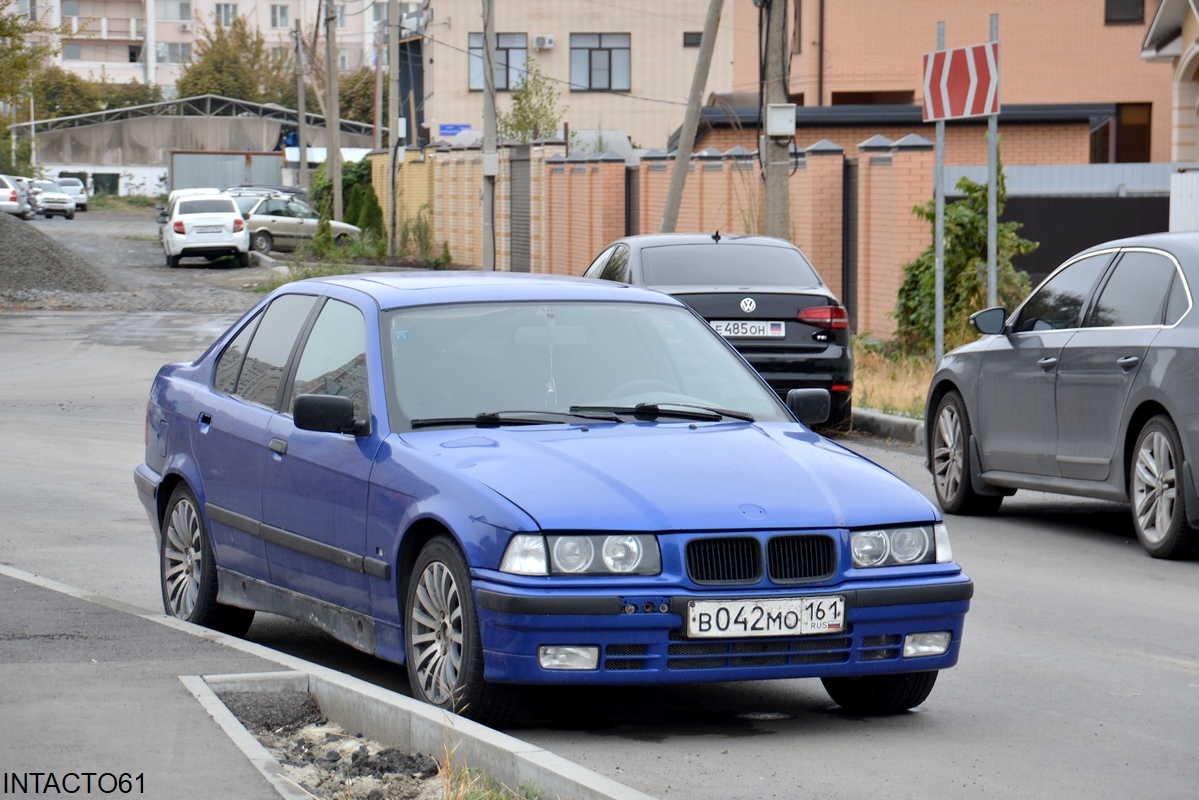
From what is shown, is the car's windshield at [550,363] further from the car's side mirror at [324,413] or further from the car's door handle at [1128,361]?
the car's door handle at [1128,361]

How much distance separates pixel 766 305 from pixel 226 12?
114m

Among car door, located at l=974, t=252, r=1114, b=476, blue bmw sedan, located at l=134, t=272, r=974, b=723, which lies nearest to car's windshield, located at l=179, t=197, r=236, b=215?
car door, located at l=974, t=252, r=1114, b=476

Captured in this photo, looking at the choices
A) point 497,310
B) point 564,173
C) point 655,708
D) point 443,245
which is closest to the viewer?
point 655,708

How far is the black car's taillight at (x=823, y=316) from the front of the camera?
14.0m

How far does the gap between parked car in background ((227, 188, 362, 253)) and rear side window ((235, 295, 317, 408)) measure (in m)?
41.9

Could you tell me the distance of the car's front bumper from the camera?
526cm

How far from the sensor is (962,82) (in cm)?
1403

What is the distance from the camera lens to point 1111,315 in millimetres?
9844

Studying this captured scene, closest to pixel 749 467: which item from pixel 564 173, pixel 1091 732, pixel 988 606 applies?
pixel 1091 732

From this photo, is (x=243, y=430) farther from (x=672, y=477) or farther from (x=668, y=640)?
(x=668, y=640)

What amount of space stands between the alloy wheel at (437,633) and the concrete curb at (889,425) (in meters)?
8.99

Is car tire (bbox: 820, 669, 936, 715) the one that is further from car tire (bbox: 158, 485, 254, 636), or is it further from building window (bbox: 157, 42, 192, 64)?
building window (bbox: 157, 42, 192, 64)

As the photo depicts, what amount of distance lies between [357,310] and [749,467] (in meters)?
1.72

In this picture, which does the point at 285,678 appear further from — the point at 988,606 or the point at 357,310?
the point at 988,606
